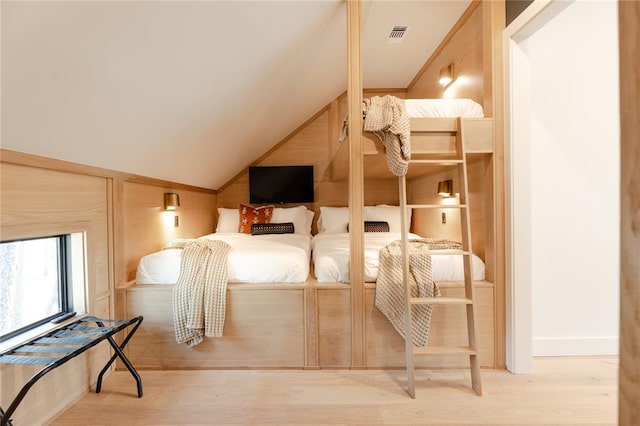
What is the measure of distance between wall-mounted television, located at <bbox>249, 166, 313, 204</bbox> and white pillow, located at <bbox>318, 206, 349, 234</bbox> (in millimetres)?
377

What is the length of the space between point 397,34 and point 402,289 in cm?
223

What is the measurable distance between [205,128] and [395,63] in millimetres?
2171

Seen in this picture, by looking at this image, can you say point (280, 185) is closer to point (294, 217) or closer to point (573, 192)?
point (294, 217)

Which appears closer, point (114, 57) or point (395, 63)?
point (114, 57)

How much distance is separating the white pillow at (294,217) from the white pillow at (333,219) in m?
0.23

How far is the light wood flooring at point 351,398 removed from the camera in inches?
61.2

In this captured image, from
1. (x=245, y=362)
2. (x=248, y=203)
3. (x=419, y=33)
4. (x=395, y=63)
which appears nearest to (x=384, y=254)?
(x=245, y=362)

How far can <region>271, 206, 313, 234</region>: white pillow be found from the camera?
153 inches

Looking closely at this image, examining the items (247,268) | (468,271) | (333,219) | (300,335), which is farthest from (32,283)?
(333,219)

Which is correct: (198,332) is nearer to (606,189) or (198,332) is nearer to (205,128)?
(205,128)

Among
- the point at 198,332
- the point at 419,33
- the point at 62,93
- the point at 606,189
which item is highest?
the point at 419,33

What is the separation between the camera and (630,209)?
0.44m

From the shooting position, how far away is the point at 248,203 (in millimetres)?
4391

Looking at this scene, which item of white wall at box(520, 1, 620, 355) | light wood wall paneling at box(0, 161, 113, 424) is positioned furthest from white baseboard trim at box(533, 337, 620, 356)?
light wood wall paneling at box(0, 161, 113, 424)
